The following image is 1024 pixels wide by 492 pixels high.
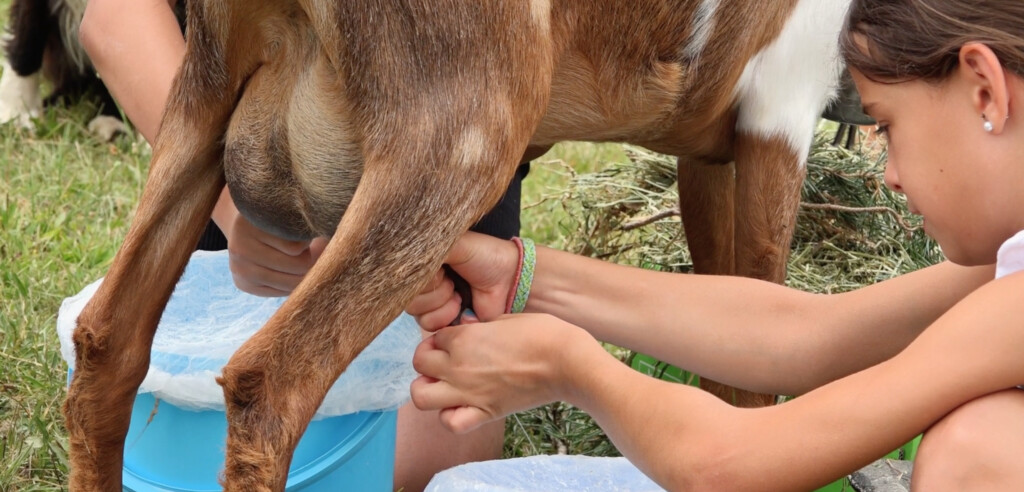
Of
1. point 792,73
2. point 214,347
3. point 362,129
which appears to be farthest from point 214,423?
point 792,73

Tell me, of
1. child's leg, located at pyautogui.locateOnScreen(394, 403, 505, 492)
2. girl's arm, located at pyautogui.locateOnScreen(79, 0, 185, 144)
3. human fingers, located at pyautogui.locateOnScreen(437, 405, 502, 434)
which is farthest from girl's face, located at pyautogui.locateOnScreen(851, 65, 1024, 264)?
girl's arm, located at pyautogui.locateOnScreen(79, 0, 185, 144)

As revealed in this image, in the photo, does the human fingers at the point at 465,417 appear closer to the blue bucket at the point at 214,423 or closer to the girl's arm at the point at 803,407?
the girl's arm at the point at 803,407

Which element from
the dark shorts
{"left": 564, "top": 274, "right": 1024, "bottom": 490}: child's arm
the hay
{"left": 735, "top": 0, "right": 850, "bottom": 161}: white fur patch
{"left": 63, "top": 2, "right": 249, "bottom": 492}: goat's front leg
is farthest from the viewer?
the hay

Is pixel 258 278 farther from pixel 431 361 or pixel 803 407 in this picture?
pixel 803 407

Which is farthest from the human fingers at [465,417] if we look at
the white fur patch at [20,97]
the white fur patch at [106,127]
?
the white fur patch at [20,97]

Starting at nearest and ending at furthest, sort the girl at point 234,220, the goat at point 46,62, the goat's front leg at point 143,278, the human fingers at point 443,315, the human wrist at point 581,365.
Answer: the human wrist at point 581,365, the goat's front leg at point 143,278, the human fingers at point 443,315, the girl at point 234,220, the goat at point 46,62

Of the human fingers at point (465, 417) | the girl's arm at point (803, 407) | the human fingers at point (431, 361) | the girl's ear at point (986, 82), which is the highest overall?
the girl's ear at point (986, 82)

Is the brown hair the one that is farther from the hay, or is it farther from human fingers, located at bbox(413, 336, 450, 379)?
the hay

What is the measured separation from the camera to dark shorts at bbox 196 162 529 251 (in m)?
2.71

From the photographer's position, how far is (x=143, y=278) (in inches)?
73.4

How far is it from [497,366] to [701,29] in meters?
0.71

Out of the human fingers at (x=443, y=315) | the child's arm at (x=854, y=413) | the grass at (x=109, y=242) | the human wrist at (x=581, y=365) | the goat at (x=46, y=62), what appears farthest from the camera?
the goat at (x=46, y=62)

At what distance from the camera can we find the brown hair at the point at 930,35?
4.83ft

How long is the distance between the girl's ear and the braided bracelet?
77 centimetres
